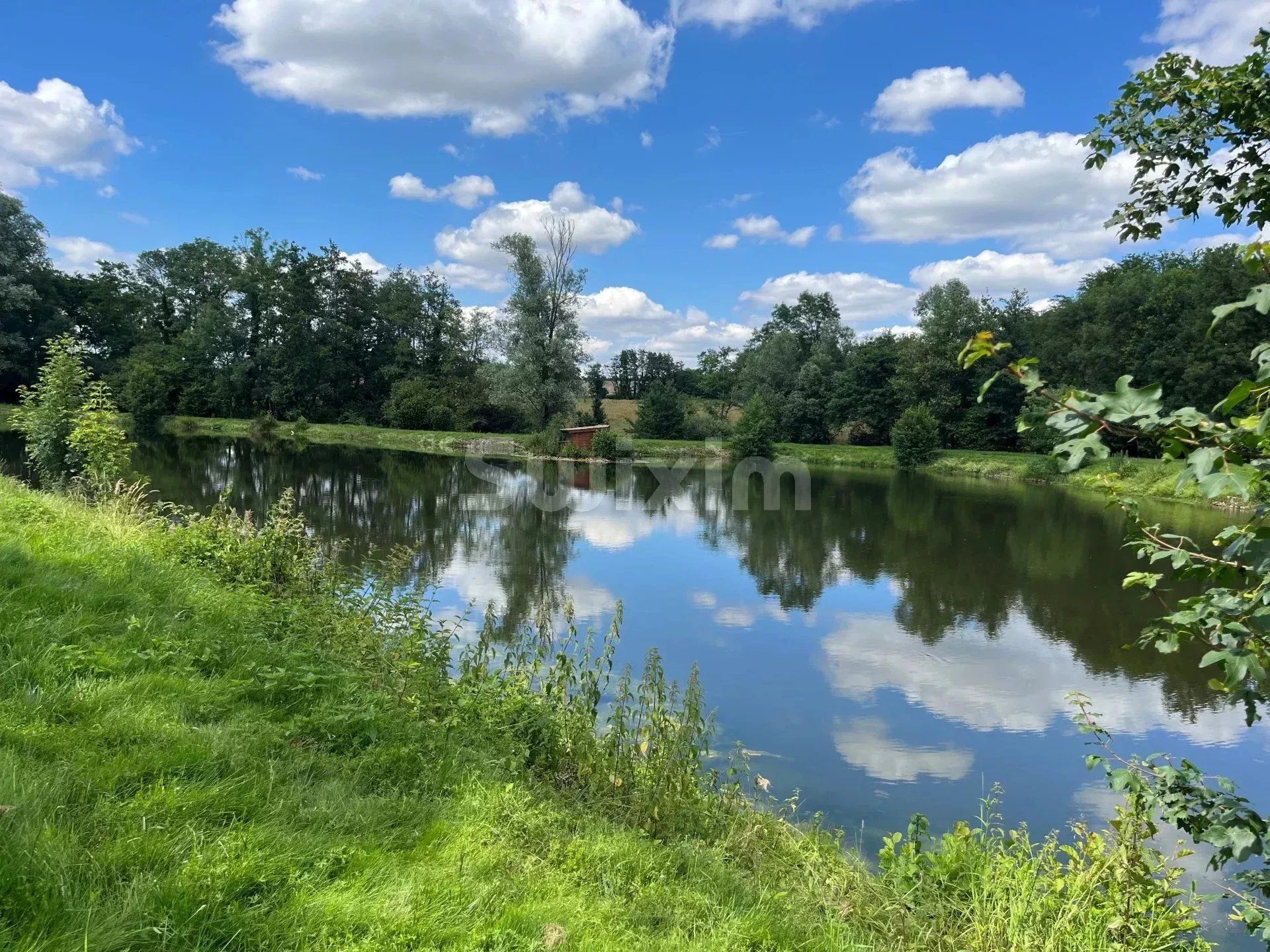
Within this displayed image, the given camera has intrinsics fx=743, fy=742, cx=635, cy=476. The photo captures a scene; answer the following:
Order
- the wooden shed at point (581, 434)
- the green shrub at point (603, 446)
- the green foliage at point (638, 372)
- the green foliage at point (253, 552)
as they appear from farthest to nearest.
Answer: the green foliage at point (638, 372), the wooden shed at point (581, 434), the green shrub at point (603, 446), the green foliage at point (253, 552)

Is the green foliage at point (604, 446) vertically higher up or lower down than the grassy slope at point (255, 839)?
higher up

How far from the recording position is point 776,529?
62.0 feet

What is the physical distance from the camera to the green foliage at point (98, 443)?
34.5 feet

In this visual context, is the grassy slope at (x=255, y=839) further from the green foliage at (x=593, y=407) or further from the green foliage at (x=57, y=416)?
the green foliage at (x=593, y=407)

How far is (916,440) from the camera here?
4016 cm

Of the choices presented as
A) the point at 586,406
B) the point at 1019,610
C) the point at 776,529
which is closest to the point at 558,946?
the point at 1019,610

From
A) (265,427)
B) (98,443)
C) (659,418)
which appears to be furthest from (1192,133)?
(265,427)

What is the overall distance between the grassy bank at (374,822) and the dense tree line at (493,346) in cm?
3750

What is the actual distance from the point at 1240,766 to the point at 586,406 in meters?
49.1

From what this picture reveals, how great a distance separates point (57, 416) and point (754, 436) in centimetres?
3508

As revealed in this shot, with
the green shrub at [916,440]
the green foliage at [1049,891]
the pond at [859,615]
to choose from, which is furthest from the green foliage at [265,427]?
the green foliage at [1049,891]

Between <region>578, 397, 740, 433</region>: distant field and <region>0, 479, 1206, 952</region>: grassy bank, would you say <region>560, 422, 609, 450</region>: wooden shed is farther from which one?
<region>0, 479, 1206, 952</region>: grassy bank

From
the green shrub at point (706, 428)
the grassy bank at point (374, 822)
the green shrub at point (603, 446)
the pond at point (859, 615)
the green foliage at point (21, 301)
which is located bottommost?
the pond at point (859, 615)

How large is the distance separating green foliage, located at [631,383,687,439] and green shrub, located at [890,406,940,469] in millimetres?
13807
